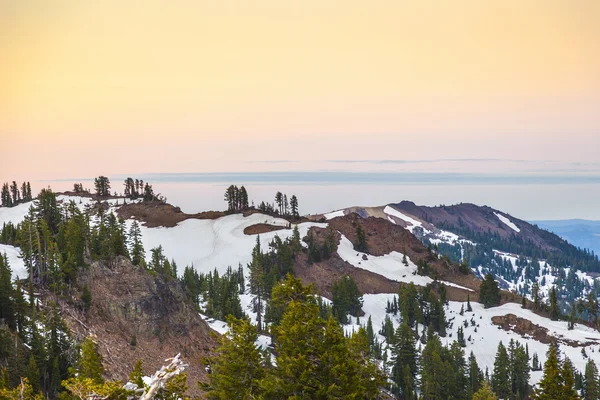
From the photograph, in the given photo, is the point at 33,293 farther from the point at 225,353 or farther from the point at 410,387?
the point at 410,387

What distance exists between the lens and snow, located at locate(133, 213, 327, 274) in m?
157

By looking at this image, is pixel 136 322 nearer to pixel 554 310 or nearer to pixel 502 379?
pixel 502 379

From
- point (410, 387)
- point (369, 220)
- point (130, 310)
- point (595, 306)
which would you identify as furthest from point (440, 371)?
point (369, 220)

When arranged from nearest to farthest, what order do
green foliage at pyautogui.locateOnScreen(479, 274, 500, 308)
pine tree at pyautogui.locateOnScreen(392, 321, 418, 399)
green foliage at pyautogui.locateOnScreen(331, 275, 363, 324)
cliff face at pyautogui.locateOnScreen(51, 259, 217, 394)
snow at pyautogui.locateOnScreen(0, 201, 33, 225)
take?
cliff face at pyautogui.locateOnScreen(51, 259, 217, 394)
pine tree at pyautogui.locateOnScreen(392, 321, 418, 399)
green foliage at pyautogui.locateOnScreen(331, 275, 363, 324)
green foliage at pyautogui.locateOnScreen(479, 274, 500, 308)
snow at pyautogui.locateOnScreen(0, 201, 33, 225)

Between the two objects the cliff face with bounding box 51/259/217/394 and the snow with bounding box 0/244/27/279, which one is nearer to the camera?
the cliff face with bounding box 51/259/217/394

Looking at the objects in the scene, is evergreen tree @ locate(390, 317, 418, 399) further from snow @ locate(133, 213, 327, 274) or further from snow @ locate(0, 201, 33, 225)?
snow @ locate(0, 201, 33, 225)

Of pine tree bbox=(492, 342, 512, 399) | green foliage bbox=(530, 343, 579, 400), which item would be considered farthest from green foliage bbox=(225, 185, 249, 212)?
green foliage bbox=(530, 343, 579, 400)

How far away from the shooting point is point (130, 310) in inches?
2327

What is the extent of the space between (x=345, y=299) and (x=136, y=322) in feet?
248

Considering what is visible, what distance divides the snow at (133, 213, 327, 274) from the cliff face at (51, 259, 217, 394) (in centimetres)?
8513

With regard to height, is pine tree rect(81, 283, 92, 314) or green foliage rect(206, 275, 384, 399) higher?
A: green foliage rect(206, 275, 384, 399)

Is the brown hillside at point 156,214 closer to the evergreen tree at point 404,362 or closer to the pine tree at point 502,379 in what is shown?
the evergreen tree at point 404,362

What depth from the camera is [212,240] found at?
170m

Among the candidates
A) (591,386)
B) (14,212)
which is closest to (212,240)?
(14,212)
